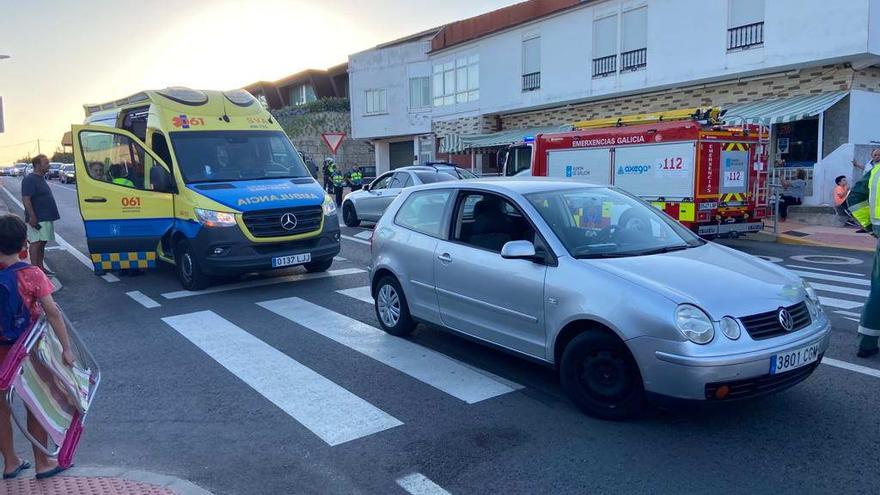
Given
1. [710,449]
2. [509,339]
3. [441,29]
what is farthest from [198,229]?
[441,29]

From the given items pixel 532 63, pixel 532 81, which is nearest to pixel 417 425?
pixel 532 81

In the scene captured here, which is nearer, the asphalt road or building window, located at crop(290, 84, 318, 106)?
the asphalt road

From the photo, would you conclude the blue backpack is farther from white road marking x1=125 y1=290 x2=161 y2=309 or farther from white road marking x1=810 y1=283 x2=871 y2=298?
white road marking x1=810 y1=283 x2=871 y2=298

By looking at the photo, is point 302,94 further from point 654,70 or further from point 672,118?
point 672,118

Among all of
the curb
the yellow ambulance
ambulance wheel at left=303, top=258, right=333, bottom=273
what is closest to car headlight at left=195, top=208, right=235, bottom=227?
the yellow ambulance

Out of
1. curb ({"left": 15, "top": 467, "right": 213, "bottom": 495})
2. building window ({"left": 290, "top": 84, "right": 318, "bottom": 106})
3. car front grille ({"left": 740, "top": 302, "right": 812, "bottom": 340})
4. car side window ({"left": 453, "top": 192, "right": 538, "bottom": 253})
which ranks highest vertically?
building window ({"left": 290, "top": 84, "right": 318, "bottom": 106})

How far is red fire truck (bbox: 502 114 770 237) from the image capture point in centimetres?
1213

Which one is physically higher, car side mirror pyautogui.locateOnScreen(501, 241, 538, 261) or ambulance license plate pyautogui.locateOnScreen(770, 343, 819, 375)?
car side mirror pyautogui.locateOnScreen(501, 241, 538, 261)

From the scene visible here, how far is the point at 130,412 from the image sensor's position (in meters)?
4.90

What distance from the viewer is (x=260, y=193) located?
8.97 meters

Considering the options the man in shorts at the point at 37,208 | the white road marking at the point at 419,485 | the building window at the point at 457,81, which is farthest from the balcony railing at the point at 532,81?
the white road marking at the point at 419,485

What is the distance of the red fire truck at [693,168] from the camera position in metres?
12.1

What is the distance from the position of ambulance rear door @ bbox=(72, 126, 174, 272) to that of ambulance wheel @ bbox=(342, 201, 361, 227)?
7497mm

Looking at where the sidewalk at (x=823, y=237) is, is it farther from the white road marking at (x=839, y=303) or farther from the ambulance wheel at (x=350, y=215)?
the ambulance wheel at (x=350, y=215)
